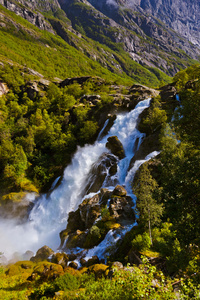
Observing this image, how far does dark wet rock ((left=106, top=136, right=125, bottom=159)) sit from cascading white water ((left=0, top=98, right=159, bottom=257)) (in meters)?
1.10

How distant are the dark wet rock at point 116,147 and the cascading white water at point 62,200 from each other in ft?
3.59

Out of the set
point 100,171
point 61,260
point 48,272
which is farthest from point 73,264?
point 100,171

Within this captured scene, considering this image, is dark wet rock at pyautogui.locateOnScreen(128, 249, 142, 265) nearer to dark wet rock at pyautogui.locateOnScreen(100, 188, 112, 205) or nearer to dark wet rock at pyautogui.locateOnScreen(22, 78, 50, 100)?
dark wet rock at pyautogui.locateOnScreen(100, 188, 112, 205)

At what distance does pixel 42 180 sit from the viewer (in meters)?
41.5

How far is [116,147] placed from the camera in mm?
36594

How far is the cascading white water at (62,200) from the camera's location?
2992cm

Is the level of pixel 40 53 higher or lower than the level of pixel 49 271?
higher

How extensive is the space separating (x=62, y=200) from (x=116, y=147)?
17.1 m

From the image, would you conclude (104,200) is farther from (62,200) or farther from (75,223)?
(62,200)

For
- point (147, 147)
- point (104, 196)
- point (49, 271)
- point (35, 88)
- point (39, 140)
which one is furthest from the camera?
point (35, 88)

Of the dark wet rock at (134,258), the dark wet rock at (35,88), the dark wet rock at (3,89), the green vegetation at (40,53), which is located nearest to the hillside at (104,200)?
the dark wet rock at (134,258)

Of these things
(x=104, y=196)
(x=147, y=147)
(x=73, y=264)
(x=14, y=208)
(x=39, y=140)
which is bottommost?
(x=73, y=264)

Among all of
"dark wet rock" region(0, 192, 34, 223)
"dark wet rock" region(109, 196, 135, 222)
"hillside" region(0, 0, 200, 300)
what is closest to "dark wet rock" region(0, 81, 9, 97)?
"hillside" region(0, 0, 200, 300)

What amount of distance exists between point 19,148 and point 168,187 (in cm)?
4279
